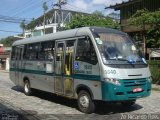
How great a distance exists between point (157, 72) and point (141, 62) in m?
12.5

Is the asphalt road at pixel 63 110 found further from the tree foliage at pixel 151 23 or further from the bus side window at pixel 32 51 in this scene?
the tree foliage at pixel 151 23

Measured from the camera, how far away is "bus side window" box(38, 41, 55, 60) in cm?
1449

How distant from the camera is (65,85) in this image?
13273mm

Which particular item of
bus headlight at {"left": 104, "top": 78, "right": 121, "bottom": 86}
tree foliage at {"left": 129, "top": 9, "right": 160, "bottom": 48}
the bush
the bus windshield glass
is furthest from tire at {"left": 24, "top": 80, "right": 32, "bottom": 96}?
the bush

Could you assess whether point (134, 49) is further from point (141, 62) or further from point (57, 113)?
point (57, 113)

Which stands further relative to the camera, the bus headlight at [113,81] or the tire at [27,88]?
the tire at [27,88]

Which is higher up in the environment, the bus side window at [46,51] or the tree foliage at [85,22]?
the tree foliage at [85,22]

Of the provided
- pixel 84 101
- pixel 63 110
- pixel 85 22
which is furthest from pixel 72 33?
pixel 85 22

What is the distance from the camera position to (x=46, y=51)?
15.0 meters

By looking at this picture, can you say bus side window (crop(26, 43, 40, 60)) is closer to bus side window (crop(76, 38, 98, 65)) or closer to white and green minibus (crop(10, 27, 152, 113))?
white and green minibus (crop(10, 27, 152, 113))

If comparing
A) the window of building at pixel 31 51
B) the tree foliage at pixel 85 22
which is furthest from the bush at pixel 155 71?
the tree foliage at pixel 85 22

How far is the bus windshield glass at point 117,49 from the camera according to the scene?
1157 centimetres

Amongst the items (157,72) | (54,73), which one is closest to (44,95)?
(54,73)

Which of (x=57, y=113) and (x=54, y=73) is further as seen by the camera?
(x=54, y=73)
